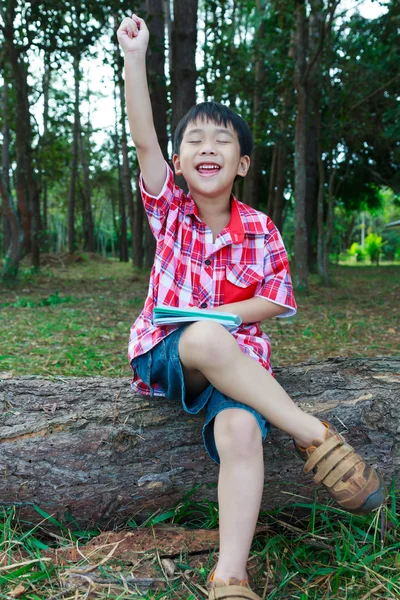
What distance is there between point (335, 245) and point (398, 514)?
34966 millimetres

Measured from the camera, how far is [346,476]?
1842 mm

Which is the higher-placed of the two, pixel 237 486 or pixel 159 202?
pixel 159 202

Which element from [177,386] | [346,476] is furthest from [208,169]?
[346,476]

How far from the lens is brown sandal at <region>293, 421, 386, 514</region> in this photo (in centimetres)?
183

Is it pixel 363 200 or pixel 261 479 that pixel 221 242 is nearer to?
pixel 261 479

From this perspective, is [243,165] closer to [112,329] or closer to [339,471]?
[339,471]

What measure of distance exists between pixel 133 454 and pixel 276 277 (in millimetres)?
922

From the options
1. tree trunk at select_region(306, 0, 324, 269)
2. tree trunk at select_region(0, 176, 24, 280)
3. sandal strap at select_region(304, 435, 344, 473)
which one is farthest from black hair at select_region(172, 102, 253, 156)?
tree trunk at select_region(0, 176, 24, 280)

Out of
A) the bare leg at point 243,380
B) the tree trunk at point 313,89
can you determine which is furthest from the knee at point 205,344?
the tree trunk at point 313,89

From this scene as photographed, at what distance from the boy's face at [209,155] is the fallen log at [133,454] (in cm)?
95

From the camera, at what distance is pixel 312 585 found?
1.77 meters

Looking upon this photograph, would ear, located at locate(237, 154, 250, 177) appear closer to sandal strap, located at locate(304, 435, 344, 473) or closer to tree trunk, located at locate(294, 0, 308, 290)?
sandal strap, located at locate(304, 435, 344, 473)

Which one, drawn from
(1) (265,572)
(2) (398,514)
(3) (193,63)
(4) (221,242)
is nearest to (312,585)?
(1) (265,572)

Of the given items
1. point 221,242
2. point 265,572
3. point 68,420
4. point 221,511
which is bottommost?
point 265,572
